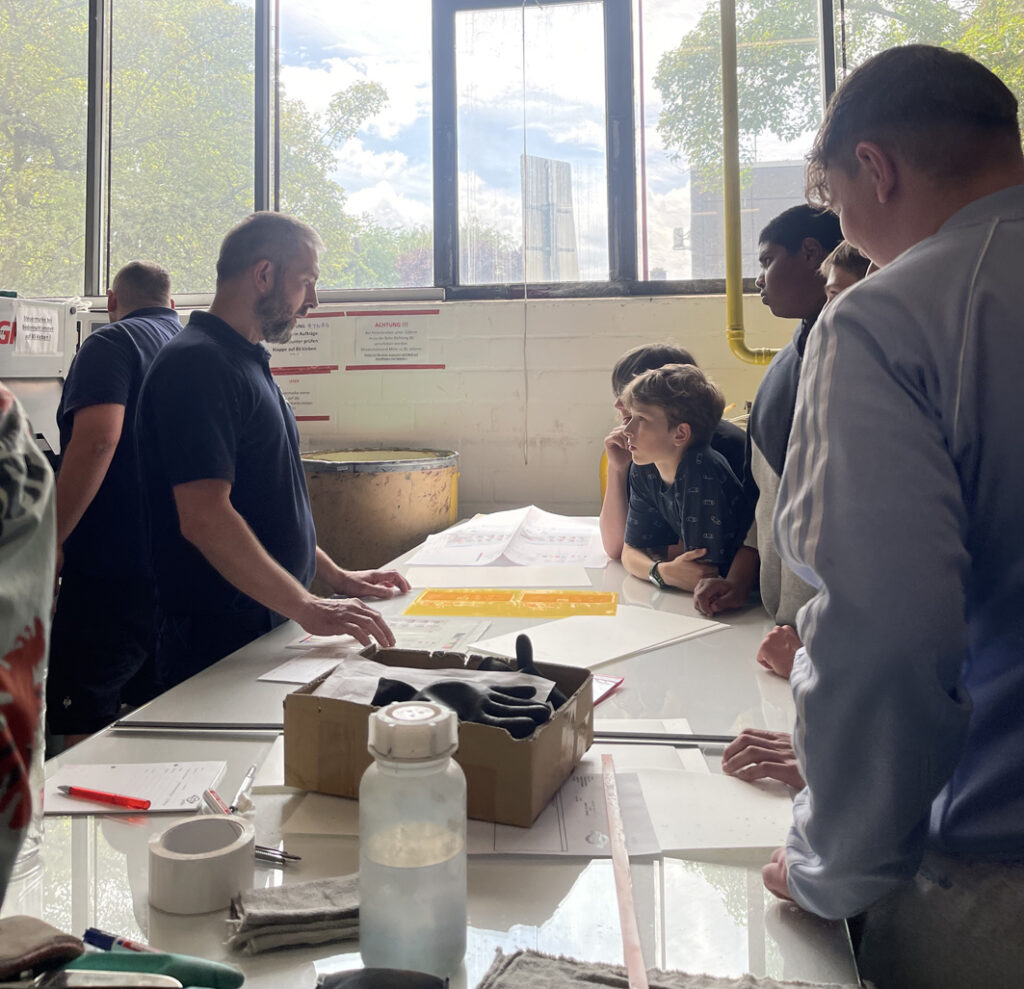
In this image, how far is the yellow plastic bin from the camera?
2715 mm

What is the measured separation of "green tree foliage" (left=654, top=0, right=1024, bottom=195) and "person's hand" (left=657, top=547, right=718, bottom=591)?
196 centimetres

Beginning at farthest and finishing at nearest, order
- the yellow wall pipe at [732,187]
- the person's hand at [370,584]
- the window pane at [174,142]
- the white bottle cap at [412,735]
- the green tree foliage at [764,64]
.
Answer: the window pane at [174,142]
the green tree foliage at [764,64]
the yellow wall pipe at [732,187]
the person's hand at [370,584]
the white bottle cap at [412,735]

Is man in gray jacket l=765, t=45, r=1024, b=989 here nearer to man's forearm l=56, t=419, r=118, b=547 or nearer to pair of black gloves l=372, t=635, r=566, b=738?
pair of black gloves l=372, t=635, r=566, b=738

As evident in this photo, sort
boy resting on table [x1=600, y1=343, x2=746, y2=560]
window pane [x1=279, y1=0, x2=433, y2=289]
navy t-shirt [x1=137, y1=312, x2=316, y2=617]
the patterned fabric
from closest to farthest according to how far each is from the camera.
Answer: the patterned fabric < navy t-shirt [x1=137, y1=312, x2=316, y2=617] < boy resting on table [x1=600, y1=343, x2=746, y2=560] < window pane [x1=279, y1=0, x2=433, y2=289]

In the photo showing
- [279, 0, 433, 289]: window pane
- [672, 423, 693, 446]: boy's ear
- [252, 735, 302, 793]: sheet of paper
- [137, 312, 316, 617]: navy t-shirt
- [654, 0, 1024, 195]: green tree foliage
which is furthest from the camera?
[279, 0, 433, 289]: window pane

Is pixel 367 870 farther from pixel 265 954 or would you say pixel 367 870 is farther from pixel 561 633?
pixel 561 633

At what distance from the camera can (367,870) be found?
0.60 metres

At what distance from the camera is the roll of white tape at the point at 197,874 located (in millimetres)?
688

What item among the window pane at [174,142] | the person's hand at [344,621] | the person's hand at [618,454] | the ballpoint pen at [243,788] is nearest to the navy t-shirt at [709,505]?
the person's hand at [618,454]

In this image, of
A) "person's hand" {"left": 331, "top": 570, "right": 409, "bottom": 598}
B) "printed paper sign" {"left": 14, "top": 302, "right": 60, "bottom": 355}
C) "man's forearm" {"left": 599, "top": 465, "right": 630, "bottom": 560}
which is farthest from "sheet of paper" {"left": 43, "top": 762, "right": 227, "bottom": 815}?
"printed paper sign" {"left": 14, "top": 302, "right": 60, "bottom": 355}

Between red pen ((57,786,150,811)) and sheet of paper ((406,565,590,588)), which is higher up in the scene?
sheet of paper ((406,565,590,588))

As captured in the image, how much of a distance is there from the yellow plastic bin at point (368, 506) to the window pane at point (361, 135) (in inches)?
43.9

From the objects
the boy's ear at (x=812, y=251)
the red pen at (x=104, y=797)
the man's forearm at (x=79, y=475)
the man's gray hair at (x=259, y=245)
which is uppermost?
the man's gray hair at (x=259, y=245)

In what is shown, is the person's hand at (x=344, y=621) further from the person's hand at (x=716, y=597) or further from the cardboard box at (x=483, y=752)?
the person's hand at (x=716, y=597)
